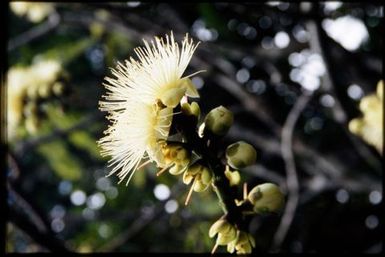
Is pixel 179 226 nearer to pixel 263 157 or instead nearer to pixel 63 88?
pixel 263 157

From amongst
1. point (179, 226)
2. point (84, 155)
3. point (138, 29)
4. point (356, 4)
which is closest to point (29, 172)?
point (84, 155)

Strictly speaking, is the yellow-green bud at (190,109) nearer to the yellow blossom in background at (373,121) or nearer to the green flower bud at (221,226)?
the green flower bud at (221,226)

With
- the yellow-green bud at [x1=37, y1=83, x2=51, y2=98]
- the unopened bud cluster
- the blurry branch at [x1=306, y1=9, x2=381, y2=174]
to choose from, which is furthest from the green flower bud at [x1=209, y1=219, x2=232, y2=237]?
the yellow-green bud at [x1=37, y1=83, x2=51, y2=98]

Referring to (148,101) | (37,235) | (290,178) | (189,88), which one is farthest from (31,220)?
(189,88)

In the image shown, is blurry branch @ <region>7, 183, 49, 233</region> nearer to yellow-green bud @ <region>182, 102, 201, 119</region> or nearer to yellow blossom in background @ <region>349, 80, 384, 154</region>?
yellow-green bud @ <region>182, 102, 201, 119</region>

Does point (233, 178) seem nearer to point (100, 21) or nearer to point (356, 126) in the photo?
point (356, 126)

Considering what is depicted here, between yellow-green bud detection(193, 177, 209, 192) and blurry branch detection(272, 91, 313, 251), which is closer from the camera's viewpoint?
yellow-green bud detection(193, 177, 209, 192)

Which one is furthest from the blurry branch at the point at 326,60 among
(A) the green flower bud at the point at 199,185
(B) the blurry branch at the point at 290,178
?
(A) the green flower bud at the point at 199,185
